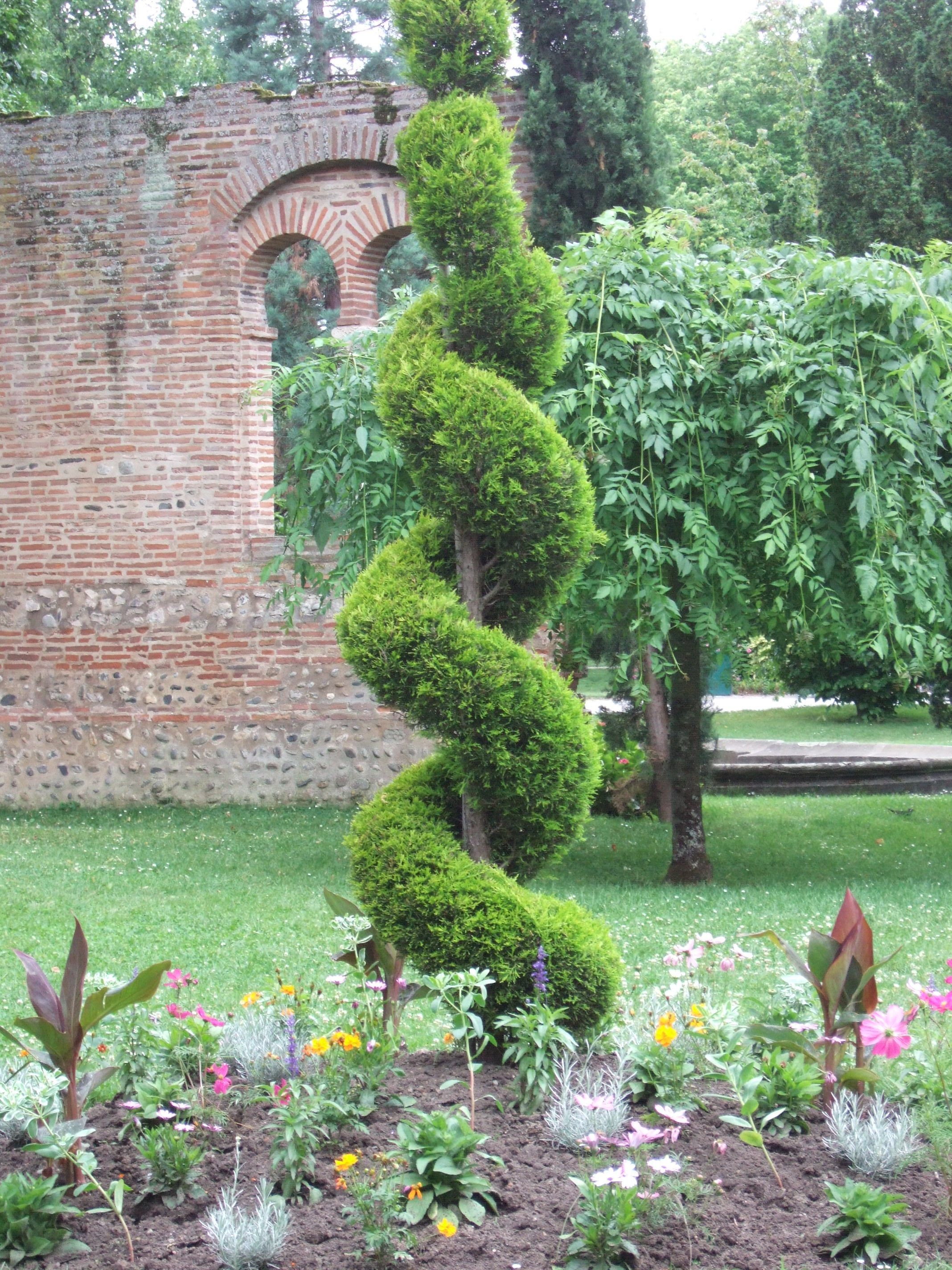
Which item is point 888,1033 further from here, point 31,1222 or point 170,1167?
point 31,1222

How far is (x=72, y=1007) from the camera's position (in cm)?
280

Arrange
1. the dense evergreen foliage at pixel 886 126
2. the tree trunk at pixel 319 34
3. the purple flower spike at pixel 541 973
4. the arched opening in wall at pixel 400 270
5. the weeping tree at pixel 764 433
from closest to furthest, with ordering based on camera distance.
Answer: the purple flower spike at pixel 541 973 → the weeping tree at pixel 764 433 → the dense evergreen foliage at pixel 886 126 → the arched opening in wall at pixel 400 270 → the tree trunk at pixel 319 34

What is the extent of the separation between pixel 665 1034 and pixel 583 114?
28.0 ft

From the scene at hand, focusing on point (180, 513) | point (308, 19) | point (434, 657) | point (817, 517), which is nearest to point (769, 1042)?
point (434, 657)

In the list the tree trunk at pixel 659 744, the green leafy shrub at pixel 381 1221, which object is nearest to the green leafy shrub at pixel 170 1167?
the green leafy shrub at pixel 381 1221

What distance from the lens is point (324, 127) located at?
10242 mm

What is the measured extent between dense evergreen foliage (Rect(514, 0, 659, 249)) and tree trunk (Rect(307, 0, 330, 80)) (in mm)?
12884

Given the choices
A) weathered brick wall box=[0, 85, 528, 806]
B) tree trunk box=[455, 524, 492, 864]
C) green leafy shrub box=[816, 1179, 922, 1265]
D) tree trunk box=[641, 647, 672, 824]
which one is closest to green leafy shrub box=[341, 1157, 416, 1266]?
green leafy shrub box=[816, 1179, 922, 1265]

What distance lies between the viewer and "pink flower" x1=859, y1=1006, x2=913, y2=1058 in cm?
279

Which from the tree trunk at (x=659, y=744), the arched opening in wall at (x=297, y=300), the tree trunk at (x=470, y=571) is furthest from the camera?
the arched opening in wall at (x=297, y=300)

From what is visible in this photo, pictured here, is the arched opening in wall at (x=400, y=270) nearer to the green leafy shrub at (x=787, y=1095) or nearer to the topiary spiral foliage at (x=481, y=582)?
the topiary spiral foliage at (x=481, y=582)

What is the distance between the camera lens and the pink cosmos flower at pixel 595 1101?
105 inches

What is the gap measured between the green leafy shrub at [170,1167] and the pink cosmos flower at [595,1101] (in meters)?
0.85

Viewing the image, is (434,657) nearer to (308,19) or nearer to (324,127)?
(324,127)
